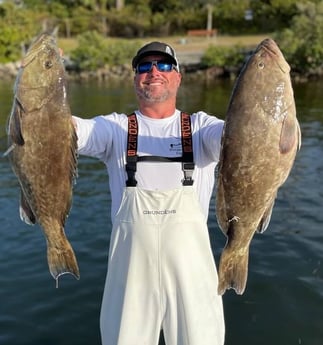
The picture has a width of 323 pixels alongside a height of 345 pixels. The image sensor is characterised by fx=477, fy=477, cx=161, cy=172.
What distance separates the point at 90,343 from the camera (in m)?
6.46

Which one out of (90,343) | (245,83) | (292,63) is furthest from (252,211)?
(292,63)

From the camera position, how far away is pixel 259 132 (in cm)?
357

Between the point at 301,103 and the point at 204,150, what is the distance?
86.1ft

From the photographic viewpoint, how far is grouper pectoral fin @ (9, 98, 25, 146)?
11.8ft

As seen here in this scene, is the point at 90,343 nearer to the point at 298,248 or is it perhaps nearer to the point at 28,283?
the point at 28,283

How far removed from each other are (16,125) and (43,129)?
207mm

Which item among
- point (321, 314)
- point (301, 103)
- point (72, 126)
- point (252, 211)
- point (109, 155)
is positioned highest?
point (72, 126)

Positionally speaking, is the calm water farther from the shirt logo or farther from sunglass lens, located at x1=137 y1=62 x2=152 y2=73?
sunglass lens, located at x1=137 y1=62 x2=152 y2=73

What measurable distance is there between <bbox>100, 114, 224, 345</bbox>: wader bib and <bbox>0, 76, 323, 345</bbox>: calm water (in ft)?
8.46

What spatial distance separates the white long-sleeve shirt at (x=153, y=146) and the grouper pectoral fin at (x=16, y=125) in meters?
0.53

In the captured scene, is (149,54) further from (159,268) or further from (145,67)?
(159,268)

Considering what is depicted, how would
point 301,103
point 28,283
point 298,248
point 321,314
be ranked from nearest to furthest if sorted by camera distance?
point 321,314 → point 28,283 → point 298,248 → point 301,103

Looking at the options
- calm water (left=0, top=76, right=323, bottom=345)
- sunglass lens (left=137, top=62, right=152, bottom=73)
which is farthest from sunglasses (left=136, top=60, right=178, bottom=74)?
calm water (left=0, top=76, right=323, bottom=345)

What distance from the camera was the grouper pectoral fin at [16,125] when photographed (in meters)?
3.61
